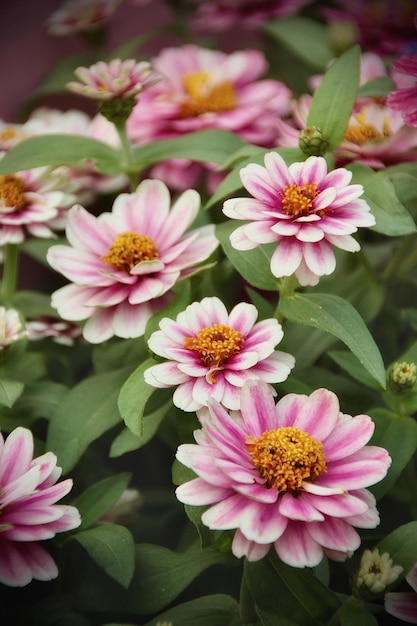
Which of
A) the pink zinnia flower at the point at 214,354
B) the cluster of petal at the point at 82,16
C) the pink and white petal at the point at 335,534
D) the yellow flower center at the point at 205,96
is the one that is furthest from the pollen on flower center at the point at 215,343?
the cluster of petal at the point at 82,16

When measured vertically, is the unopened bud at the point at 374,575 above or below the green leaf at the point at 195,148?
below

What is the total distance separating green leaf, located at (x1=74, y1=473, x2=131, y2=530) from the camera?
20.4 inches

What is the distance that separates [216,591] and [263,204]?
27cm

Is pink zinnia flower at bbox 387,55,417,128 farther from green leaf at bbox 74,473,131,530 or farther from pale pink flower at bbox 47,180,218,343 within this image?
green leaf at bbox 74,473,131,530

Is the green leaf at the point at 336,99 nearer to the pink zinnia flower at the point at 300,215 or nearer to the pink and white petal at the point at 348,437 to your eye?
the pink zinnia flower at the point at 300,215

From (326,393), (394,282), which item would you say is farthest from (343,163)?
(326,393)

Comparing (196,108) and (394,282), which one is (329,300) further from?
(196,108)

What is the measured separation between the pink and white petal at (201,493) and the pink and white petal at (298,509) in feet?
0.09

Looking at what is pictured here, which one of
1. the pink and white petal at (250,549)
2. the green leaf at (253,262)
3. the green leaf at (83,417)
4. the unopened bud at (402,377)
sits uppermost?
the green leaf at (253,262)

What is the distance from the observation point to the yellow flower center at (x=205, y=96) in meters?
0.75

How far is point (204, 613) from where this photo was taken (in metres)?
0.50

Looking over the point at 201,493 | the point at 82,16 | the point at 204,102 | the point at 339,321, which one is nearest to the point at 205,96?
the point at 204,102

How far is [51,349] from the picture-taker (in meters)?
0.68

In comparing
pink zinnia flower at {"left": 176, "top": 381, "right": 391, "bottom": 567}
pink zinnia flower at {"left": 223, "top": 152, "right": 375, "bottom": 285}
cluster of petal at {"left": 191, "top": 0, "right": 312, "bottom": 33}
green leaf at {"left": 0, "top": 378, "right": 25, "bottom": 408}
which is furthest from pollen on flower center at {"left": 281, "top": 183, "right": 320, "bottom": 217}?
cluster of petal at {"left": 191, "top": 0, "right": 312, "bottom": 33}
